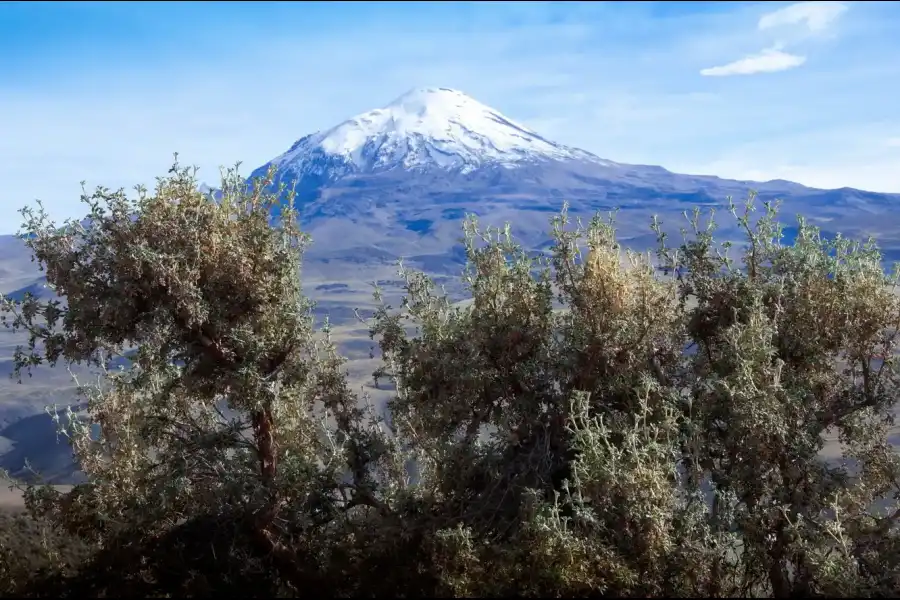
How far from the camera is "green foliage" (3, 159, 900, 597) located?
7711 mm

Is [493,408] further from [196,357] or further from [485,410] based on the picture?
[196,357]

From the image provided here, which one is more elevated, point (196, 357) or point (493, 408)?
point (196, 357)

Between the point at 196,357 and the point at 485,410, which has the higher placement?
the point at 196,357

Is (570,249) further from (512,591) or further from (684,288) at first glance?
(512,591)

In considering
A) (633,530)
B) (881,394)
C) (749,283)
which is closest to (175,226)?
(633,530)

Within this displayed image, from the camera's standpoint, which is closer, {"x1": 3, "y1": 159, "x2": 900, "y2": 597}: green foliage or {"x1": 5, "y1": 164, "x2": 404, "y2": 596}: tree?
{"x1": 3, "y1": 159, "x2": 900, "y2": 597}: green foliage

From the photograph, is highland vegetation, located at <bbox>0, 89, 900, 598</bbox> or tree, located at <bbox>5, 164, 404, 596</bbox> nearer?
highland vegetation, located at <bbox>0, 89, 900, 598</bbox>

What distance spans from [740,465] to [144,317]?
21.0 feet

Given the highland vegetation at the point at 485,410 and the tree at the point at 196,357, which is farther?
the tree at the point at 196,357

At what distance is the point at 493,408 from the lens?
365 inches

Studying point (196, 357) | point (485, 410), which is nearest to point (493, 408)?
point (485, 410)

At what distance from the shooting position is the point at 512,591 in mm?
7004

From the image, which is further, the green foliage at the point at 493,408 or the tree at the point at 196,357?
the tree at the point at 196,357

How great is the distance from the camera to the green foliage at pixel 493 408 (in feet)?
25.3
